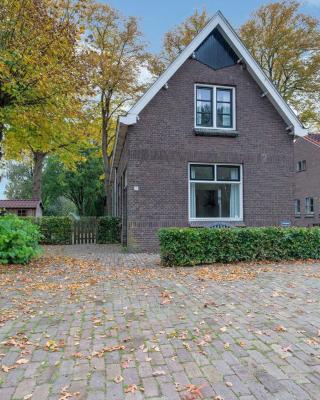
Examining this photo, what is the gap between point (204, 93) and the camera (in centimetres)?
1375

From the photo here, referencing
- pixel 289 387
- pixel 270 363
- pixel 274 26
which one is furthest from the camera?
pixel 274 26

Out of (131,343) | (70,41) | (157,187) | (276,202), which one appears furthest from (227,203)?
(131,343)

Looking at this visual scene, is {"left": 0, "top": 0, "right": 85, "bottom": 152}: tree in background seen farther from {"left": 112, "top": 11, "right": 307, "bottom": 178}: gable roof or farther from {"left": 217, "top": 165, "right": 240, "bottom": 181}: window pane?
{"left": 217, "top": 165, "right": 240, "bottom": 181}: window pane

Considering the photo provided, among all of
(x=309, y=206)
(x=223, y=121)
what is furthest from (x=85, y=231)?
(x=309, y=206)

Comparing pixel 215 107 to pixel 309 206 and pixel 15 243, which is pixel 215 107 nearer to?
pixel 15 243

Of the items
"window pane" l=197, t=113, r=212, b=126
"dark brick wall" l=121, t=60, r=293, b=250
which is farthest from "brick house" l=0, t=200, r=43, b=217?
"window pane" l=197, t=113, r=212, b=126

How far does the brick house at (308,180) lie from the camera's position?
96.6ft

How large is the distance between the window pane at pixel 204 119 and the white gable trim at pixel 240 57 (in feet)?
6.24

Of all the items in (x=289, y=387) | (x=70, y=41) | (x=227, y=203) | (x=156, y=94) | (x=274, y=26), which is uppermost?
(x=274, y=26)

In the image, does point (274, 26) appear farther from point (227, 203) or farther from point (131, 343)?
point (131, 343)

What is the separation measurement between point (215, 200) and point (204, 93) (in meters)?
4.23

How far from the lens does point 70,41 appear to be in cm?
1230

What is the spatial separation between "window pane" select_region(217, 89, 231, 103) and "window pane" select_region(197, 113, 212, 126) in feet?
2.87

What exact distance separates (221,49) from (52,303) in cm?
1189
